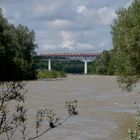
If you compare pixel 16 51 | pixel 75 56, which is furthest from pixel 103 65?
pixel 16 51

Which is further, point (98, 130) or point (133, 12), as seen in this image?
point (133, 12)

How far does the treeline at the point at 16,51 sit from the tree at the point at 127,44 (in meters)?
50.3

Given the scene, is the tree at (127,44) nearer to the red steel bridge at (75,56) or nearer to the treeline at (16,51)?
the treeline at (16,51)

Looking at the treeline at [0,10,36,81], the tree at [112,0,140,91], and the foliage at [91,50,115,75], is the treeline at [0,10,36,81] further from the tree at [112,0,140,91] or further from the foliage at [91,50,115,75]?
the foliage at [91,50,115,75]

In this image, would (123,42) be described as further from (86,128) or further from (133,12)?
(86,128)

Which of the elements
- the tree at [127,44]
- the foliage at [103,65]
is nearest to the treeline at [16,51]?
the tree at [127,44]

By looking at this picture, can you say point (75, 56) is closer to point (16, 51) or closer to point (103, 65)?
point (103, 65)

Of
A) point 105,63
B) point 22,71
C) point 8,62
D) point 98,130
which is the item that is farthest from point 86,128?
point 105,63

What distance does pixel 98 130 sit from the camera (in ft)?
80.0

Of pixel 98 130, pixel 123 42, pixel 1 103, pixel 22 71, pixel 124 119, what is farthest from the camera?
pixel 22 71

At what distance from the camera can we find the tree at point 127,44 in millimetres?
25297

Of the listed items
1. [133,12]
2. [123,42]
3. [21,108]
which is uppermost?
[133,12]

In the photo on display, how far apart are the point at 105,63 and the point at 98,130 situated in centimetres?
13861

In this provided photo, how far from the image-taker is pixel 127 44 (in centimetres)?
2555
